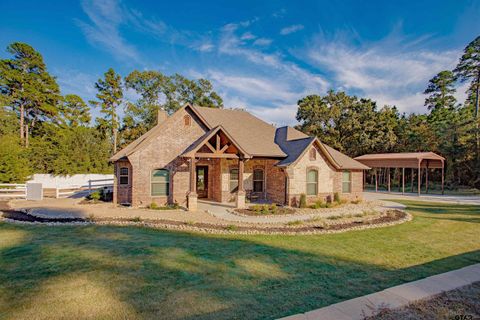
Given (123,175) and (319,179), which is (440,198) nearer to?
(319,179)

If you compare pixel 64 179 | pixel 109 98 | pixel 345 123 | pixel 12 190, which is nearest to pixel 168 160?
pixel 12 190

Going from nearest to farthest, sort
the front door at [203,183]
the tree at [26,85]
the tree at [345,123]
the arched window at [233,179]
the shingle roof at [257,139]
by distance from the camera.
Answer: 1. the shingle roof at [257,139]
2. the arched window at [233,179]
3. the front door at [203,183]
4. the tree at [26,85]
5. the tree at [345,123]

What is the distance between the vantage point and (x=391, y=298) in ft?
13.1

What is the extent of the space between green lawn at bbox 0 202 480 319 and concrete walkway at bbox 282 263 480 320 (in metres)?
0.51

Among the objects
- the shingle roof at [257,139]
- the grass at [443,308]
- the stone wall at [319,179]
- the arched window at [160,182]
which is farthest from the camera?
the shingle roof at [257,139]

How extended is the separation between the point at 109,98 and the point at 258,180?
3038 centimetres

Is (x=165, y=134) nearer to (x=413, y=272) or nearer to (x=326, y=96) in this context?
(x=413, y=272)

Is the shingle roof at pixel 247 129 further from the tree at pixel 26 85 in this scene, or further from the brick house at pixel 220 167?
the tree at pixel 26 85

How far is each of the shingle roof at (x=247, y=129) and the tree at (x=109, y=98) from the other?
2414 centimetres

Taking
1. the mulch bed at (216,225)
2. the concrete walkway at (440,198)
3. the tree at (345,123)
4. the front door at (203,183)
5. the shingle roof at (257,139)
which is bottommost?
the concrete walkway at (440,198)

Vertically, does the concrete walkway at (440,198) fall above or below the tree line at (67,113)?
below

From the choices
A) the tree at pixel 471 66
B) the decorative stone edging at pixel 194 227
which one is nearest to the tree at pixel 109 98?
the decorative stone edging at pixel 194 227

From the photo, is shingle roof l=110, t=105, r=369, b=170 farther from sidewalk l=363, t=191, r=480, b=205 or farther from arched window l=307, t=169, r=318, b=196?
sidewalk l=363, t=191, r=480, b=205

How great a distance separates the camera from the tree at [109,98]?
36562 millimetres
